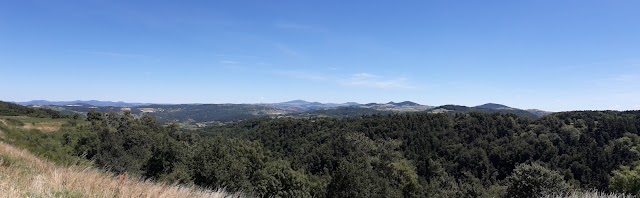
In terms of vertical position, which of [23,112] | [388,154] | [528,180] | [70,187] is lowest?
[388,154]

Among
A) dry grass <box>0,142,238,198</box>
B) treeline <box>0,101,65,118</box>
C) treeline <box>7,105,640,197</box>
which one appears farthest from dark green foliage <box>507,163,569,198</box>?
treeline <box>0,101,65,118</box>

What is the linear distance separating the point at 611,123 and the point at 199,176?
129m

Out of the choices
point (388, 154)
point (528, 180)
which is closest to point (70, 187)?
point (528, 180)

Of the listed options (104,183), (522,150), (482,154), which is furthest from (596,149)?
(104,183)

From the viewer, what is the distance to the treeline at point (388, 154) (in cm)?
4378

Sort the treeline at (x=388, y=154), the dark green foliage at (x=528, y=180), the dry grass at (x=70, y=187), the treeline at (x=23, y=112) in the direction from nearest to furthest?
1. the dry grass at (x=70, y=187)
2. the dark green foliage at (x=528, y=180)
3. the treeline at (x=388, y=154)
4. the treeline at (x=23, y=112)

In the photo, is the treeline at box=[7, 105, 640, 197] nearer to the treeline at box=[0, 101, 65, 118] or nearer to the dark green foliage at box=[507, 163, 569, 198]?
the dark green foliage at box=[507, 163, 569, 198]

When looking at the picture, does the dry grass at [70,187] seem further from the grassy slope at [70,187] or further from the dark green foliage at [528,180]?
the dark green foliage at [528,180]

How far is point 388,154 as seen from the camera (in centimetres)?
9006

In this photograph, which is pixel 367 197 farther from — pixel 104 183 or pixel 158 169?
pixel 104 183

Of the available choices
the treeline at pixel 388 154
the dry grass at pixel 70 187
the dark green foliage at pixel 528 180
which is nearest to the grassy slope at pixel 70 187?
the dry grass at pixel 70 187

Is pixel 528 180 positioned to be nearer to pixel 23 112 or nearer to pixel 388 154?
pixel 388 154

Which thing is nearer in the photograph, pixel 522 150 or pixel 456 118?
pixel 522 150

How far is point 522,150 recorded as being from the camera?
11381 centimetres
